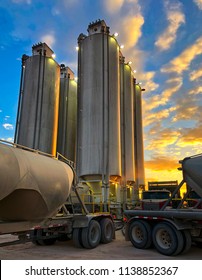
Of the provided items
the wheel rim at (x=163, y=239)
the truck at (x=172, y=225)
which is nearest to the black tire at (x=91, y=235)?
the truck at (x=172, y=225)

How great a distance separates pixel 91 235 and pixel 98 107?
49.2 feet

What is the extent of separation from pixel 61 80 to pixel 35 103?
7.70 m

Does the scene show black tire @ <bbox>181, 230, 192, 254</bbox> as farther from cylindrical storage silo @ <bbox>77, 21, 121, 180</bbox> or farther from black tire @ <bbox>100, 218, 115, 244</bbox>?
cylindrical storage silo @ <bbox>77, 21, 121, 180</bbox>

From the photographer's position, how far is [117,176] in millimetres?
23609

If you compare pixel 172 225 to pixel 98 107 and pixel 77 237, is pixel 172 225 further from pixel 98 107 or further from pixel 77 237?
pixel 98 107

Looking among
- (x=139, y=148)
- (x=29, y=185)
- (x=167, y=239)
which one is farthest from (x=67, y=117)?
(x=29, y=185)

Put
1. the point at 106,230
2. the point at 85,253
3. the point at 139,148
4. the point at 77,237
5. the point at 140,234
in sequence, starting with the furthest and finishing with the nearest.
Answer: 1. the point at 139,148
2. the point at 106,230
3. the point at 140,234
4. the point at 77,237
5. the point at 85,253

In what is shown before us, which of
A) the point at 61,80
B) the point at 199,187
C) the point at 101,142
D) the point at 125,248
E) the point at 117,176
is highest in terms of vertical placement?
the point at 61,80

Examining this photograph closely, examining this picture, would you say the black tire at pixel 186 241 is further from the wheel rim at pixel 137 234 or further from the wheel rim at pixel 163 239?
the wheel rim at pixel 137 234

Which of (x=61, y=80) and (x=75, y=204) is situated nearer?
(x=75, y=204)

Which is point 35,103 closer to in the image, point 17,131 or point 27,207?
point 17,131

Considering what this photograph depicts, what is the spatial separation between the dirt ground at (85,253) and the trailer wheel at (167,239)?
0.84 ft

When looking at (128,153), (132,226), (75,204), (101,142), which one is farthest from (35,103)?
(132,226)

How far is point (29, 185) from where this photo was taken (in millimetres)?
7512
